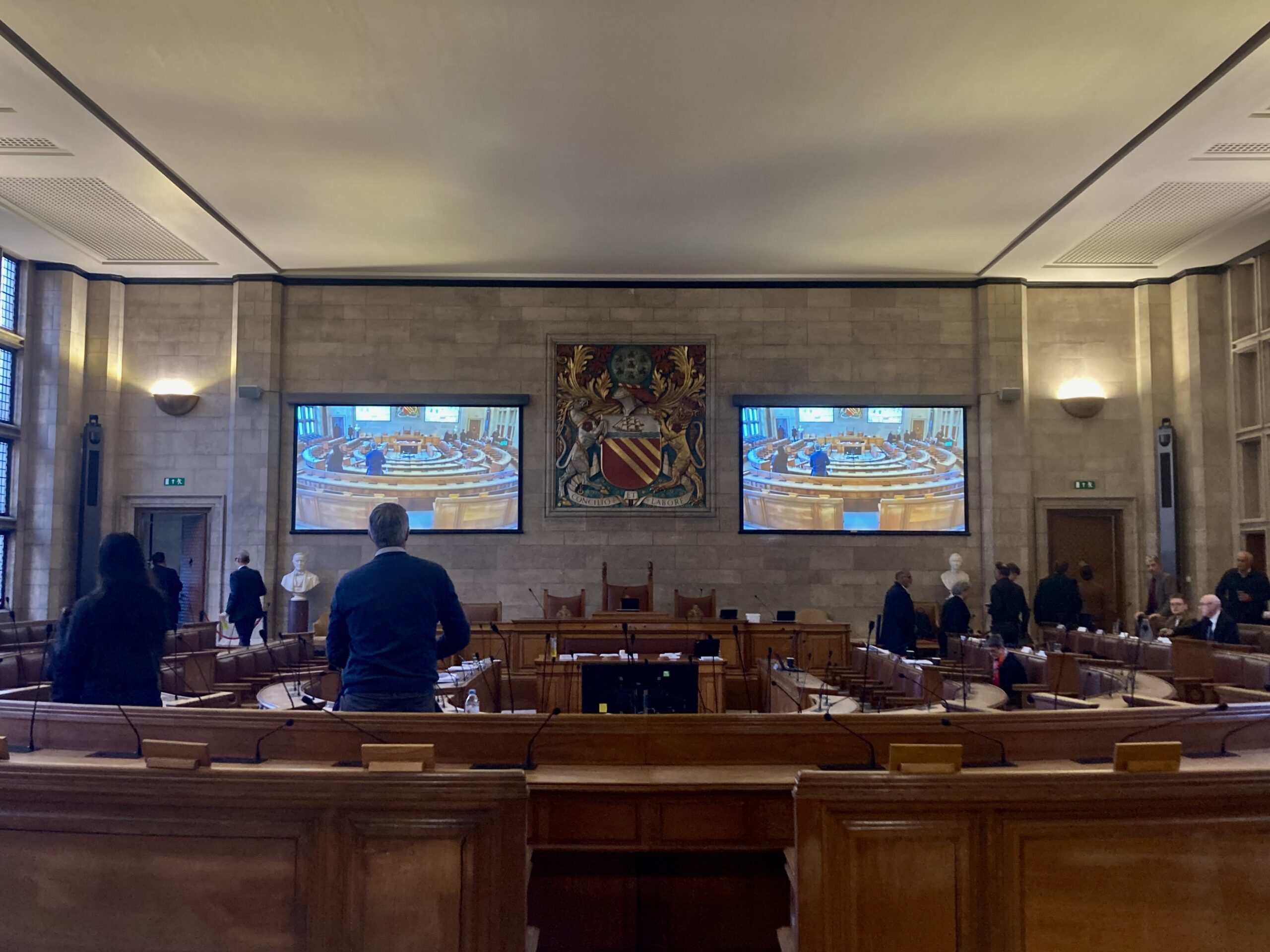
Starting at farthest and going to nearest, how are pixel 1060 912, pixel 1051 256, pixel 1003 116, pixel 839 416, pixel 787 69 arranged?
pixel 839 416 → pixel 1051 256 → pixel 1003 116 → pixel 787 69 → pixel 1060 912

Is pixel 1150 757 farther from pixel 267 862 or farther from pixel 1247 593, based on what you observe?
pixel 1247 593

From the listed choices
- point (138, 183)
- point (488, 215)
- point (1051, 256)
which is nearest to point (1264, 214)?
point (1051, 256)

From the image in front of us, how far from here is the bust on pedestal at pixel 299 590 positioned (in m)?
13.3

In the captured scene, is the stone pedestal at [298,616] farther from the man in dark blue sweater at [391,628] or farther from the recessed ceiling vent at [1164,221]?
the recessed ceiling vent at [1164,221]

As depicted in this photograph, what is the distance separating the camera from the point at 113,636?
3955 millimetres

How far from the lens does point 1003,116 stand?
9.04 metres

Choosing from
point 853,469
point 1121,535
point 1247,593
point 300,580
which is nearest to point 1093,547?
point 1121,535

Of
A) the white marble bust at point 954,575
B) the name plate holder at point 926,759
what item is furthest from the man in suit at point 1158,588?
the name plate holder at point 926,759

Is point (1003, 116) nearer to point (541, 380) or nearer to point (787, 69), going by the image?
point (787, 69)

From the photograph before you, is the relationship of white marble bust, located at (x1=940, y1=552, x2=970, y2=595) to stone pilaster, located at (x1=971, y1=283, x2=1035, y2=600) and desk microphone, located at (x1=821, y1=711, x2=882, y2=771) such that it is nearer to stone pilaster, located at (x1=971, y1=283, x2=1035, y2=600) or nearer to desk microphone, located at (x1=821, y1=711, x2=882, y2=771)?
stone pilaster, located at (x1=971, y1=283, x2=1035, y2=600)

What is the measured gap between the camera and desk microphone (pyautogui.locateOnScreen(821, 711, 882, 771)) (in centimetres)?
335

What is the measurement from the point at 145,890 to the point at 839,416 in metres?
12.5

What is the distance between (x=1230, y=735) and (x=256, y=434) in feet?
41.3

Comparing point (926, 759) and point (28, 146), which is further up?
point (28, 146)
